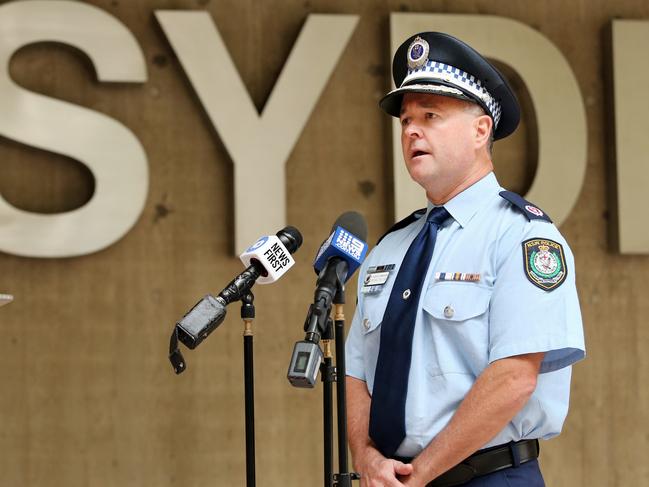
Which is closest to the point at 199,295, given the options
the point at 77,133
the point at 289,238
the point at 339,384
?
the point at 77,133

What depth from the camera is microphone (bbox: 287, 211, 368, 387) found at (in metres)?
1.46

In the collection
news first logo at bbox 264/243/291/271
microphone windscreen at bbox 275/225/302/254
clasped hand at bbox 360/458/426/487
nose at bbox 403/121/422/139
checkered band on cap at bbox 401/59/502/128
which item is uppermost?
checkered band on cap at bbox 401/59/502/128

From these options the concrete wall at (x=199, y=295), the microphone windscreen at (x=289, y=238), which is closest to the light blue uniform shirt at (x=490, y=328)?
the microphone windscreen at (x=289, y=238)

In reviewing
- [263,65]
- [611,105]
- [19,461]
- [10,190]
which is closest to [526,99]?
[611,105]

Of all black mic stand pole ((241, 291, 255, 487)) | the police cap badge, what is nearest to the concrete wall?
black mic stand pole ((241, 291, 255, 487))

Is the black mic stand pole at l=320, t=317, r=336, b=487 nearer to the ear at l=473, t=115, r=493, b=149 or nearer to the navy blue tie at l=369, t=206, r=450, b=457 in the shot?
the navy blue tie at l=369, t=206, r=450, b=457

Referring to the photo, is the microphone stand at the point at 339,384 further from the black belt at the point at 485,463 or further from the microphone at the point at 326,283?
the black belt at the point at 485,463

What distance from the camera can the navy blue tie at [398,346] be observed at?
1760 mm

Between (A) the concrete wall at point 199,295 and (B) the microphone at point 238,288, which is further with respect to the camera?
(A) the concrete wall at point 199,295

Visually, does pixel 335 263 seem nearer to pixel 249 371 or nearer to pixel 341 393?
pixel 341 393

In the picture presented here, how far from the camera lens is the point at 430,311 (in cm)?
176

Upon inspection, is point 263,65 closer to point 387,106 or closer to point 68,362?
point 68,362

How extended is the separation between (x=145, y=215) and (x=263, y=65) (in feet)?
2.37

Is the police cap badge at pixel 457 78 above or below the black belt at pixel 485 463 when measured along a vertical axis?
above
